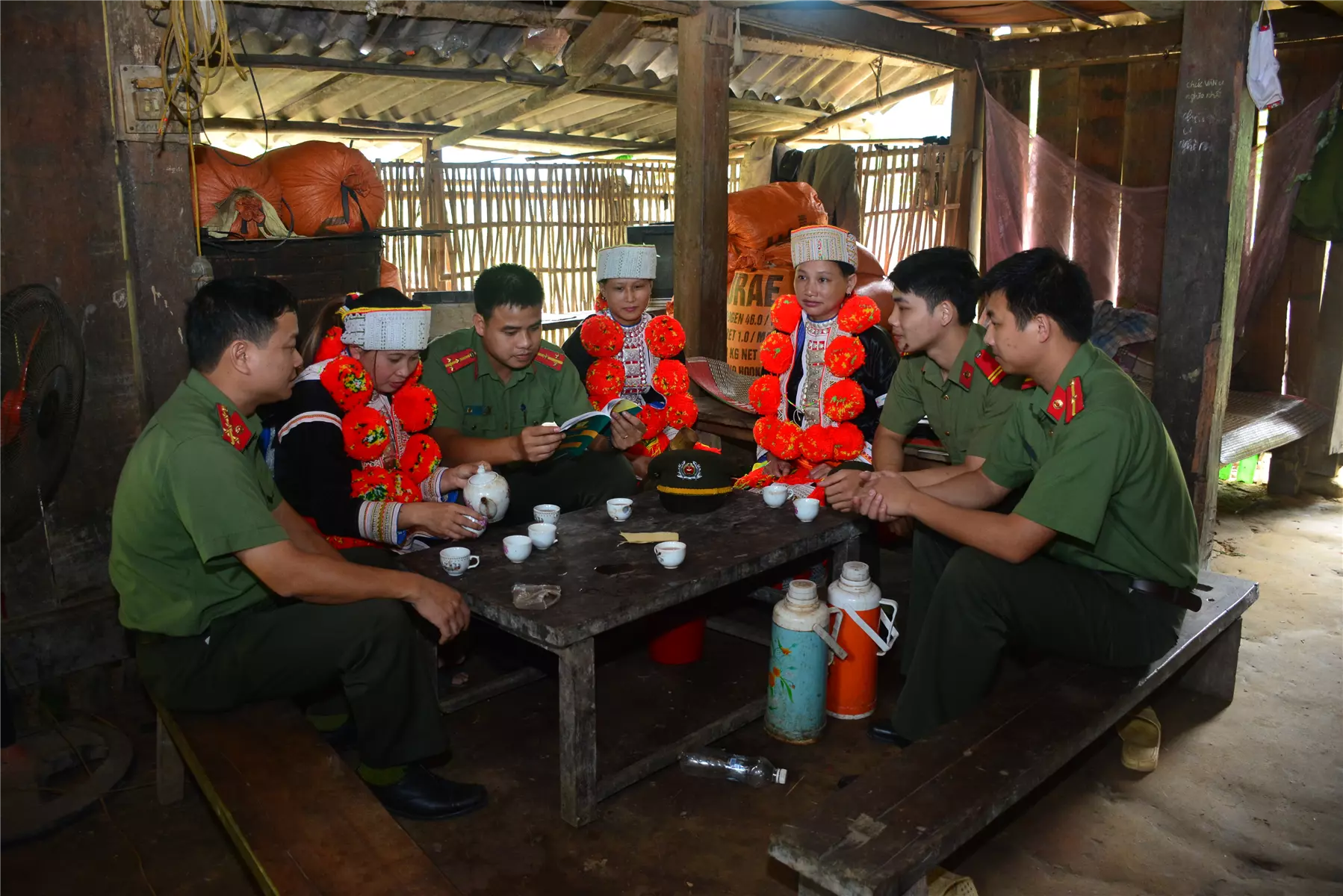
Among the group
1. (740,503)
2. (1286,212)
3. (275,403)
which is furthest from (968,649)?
(1286,212)

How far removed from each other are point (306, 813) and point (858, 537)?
84.3 inches

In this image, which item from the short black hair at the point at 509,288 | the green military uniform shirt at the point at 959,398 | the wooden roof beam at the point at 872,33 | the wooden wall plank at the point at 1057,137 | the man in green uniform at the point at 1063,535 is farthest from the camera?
the wooden wall plank at the point at 1057,137

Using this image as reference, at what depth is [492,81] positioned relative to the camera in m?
7.58

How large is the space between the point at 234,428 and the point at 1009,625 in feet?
7.53

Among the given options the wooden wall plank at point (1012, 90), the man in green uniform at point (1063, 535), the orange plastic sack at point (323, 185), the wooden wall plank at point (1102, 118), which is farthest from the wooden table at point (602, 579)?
the wooden wall plank at point (1012, 90)

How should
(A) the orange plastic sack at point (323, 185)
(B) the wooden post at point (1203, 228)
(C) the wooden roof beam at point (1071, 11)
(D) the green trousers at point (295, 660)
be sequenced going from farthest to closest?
(C) the wooden roof beam at point (1071, 11), (A) the orange plastic sack at point (323, 185), (B) the wooden post at point (1203, 228), (D) the green trousers at point (295, 660)

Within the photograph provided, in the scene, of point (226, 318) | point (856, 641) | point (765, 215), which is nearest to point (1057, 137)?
point (765, 215)

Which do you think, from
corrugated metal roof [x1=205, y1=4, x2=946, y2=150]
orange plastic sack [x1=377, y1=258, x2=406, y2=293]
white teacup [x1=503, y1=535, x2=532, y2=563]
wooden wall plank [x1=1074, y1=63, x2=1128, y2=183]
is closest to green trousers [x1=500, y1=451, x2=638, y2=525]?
white teacup [x1=503, y1=535, x2=532, y2=563]

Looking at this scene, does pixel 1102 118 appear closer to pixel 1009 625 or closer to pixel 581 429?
pixel 581 429

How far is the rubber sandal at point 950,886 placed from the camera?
2.51 meters

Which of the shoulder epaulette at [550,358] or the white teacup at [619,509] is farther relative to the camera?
the shoulder epaulette at [550,358]

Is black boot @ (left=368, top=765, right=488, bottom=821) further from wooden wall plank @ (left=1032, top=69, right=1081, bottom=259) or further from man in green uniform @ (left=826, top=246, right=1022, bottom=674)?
Answer: wooden wall plank @ (left=1032, top=69, right=1081, bottom=259)

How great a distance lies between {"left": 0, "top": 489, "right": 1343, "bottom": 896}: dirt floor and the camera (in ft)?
9.07

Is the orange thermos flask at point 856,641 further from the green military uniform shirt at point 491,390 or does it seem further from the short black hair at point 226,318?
the short black hair at point 226,318
